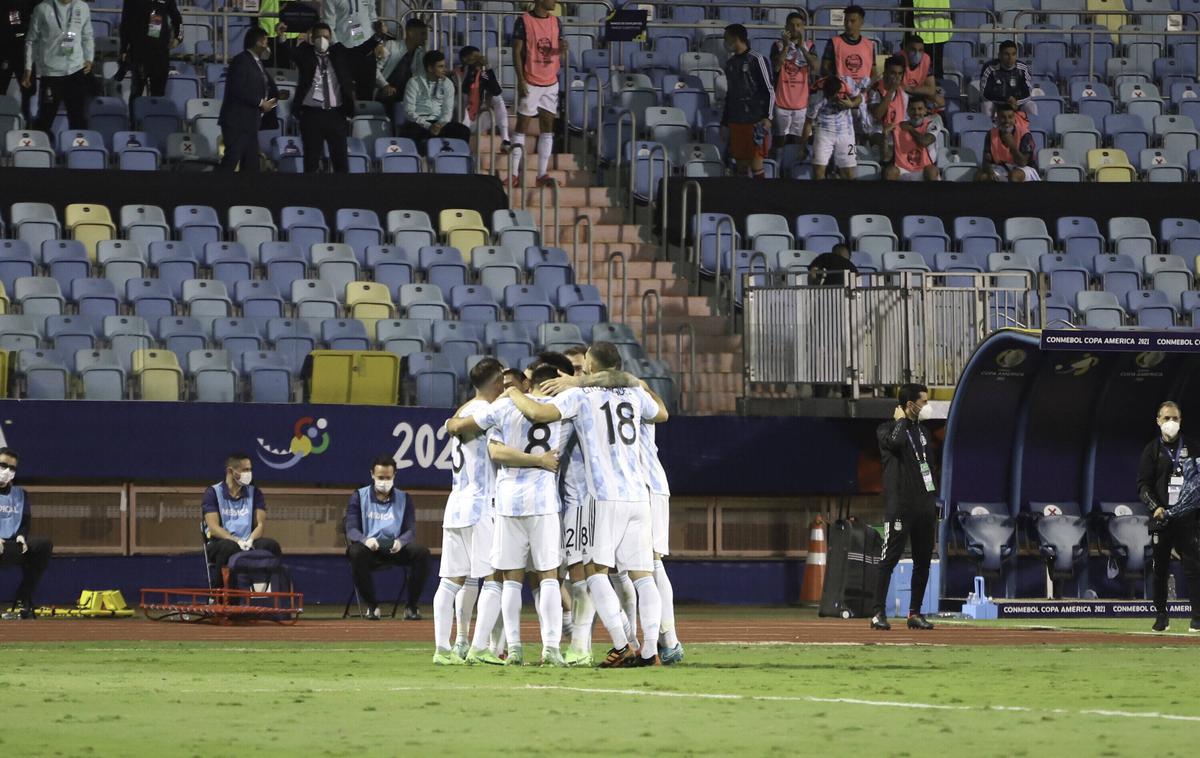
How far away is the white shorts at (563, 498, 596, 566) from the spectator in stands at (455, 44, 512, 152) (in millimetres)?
13682

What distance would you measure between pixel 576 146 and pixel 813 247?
3.92 m

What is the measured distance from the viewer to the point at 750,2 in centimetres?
3144

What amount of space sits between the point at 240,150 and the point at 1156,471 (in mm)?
11826

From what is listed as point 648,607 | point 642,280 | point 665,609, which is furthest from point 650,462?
point 642,280

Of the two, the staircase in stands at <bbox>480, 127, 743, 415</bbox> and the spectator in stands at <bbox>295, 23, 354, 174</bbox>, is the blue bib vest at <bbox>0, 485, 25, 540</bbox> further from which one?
the staircase in stands at <bbox>480, 127, 743, 415</bbox>

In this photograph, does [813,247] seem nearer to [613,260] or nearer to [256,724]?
[613,260]

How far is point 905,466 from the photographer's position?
17.7 meters

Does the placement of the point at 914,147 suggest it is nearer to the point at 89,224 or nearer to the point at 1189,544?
the point at 89,224

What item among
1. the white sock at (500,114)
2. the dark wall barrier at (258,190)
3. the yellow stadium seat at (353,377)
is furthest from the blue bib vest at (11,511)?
the white sock at (500,114)

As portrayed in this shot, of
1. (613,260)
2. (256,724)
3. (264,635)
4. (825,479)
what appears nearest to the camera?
(256,724)

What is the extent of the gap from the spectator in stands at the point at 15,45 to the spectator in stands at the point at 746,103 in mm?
8757

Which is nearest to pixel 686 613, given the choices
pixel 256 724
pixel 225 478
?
pixel 225 478

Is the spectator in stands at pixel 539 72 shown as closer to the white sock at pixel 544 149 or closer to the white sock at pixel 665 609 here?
the white sock at pixel 544 149

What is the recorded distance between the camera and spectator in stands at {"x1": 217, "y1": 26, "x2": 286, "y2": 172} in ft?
78.3
